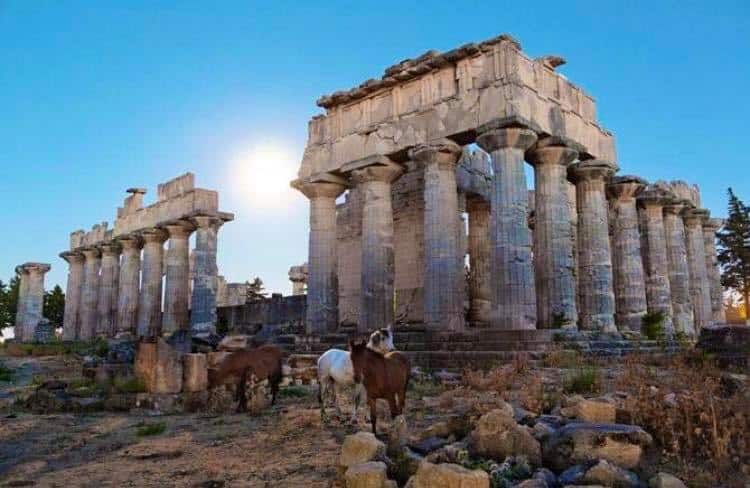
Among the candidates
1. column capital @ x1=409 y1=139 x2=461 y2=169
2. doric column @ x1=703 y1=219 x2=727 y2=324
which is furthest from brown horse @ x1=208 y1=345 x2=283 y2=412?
doric column @ x1=703 y1=219 x2=727 y2=324

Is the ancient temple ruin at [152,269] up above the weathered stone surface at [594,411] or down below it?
above

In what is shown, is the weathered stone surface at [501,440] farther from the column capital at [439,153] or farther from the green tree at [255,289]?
the green tree at [255,289]

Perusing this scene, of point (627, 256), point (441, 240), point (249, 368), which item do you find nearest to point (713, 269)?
point (627, 256)

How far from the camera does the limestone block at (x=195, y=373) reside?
11.4m

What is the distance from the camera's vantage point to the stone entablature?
54.2 ft

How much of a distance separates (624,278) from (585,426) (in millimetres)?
16754

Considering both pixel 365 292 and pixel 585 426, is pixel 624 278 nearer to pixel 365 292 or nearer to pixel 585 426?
pixel 365 292

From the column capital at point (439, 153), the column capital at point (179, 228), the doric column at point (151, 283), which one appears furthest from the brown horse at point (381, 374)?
the doric column at point (151, 283)

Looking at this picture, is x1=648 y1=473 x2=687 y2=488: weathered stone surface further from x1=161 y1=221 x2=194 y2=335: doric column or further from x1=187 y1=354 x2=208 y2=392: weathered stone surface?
x1=161 y1=221 x2=194 y2=335: doric column

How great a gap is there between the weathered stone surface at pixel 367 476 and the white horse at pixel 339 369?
362cm

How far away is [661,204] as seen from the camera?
2383 centimetres

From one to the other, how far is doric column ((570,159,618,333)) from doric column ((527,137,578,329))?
4.15ft

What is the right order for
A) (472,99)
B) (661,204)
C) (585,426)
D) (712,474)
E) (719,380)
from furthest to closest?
(661,204) → (472,99) → (719,380) → (585,426) → (712,474)

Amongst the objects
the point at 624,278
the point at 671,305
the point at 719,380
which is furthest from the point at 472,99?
the point at 671,305
